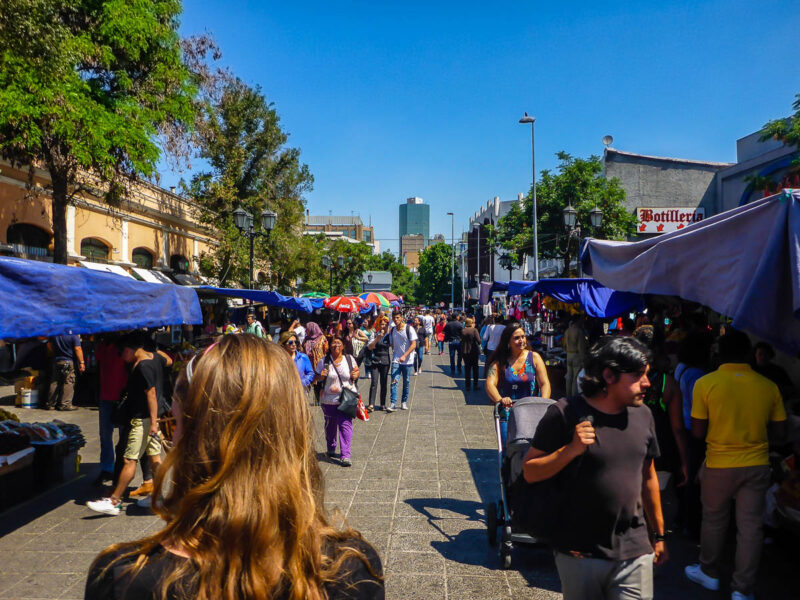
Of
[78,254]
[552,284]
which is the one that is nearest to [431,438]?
[552,284]

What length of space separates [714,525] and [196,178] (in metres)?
26.5

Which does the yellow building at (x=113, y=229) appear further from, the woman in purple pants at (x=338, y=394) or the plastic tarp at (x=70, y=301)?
the woman in purple pants at (x=338, y=394)

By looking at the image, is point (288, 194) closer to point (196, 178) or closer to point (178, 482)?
point (196, 178)

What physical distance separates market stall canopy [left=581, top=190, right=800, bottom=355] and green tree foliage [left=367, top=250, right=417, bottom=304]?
256 feet

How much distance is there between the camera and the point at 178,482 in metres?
1.36

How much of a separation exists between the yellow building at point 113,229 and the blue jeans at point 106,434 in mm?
10564

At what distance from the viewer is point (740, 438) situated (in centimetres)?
400

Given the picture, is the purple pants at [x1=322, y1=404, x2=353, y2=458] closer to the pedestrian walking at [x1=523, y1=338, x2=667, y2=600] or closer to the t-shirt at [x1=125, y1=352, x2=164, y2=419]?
the t-shirt at [x1=125, y1=352, x2=164, y2=419]

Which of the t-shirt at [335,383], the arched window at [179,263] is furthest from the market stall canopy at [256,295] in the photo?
the arched window at [179,263]

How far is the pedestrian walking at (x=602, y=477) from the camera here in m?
2.69

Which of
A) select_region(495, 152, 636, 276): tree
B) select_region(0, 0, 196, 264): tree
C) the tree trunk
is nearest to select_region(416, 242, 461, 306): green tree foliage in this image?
select_region(495, 152, 636, 276): tree

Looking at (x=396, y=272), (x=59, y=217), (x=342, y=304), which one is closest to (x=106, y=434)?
(x=59, y=217)

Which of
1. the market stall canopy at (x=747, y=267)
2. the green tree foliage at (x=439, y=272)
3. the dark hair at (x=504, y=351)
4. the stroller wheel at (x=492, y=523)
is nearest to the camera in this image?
the market stall canopy at (x=747, y=267)

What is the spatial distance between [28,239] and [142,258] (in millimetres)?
6715
